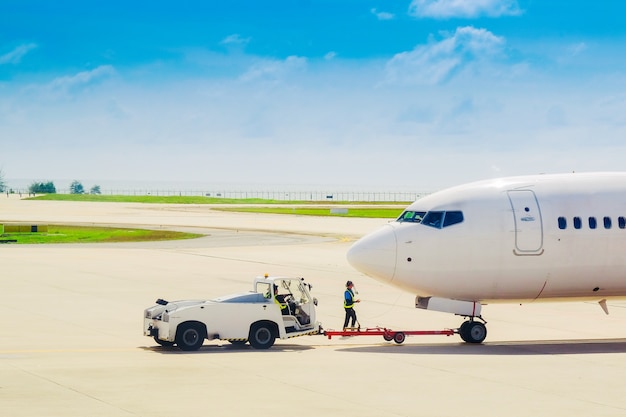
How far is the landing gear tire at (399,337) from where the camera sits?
32812 millimetres

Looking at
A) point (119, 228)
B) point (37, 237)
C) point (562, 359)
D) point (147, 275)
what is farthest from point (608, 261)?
point (119, 228)

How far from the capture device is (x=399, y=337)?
32.8 meters

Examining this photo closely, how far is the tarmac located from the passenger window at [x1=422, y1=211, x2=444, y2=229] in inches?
152

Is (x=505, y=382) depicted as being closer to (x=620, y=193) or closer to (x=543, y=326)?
(x=620, y=193)

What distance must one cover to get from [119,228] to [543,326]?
81.4m

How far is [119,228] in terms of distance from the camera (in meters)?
114

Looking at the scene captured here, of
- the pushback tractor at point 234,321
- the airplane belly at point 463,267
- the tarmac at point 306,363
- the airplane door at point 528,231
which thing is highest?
the airplane door at point 528,231

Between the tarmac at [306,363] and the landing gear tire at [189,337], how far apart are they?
0.34m

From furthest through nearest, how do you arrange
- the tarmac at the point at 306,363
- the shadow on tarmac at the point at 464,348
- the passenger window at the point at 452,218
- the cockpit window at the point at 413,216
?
1. the cockpit window at the point at 413,216
2. the passenger window at the point at 452,218
3. the shadow on tarmac at the point at 464,348
4. the tarmac at the point at 306,363

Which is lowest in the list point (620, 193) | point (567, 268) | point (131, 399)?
point (131, 399)

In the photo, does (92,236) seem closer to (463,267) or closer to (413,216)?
(413,216)

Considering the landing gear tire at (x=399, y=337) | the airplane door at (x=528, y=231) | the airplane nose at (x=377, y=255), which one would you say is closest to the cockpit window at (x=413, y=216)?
the airplane nose at (x=377, y=255)

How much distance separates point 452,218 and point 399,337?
162 inches

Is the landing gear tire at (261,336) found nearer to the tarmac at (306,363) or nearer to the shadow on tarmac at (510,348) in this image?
the tarmac at (306,363)
